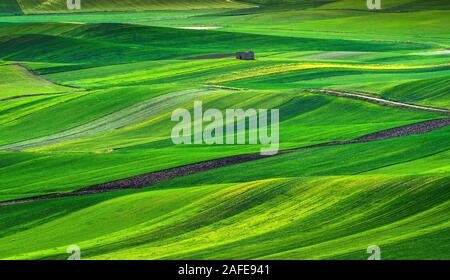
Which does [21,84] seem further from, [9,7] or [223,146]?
[9,7]

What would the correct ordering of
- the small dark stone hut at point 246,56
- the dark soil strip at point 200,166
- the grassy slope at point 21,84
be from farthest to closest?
the small dark stone hut at point 246,56
the grassy slope at point 21,84
the dark soil strip at point 200,166

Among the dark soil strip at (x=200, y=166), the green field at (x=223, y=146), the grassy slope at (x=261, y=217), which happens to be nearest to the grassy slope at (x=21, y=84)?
the green field at (x=223, y=146)

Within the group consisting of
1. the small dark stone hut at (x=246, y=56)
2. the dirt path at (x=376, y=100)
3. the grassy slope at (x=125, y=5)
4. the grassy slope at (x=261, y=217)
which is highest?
the grassy slope at (x=125, y=5)

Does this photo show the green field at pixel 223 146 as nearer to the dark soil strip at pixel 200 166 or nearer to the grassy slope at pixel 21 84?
the grassy slope at pixel 21 84

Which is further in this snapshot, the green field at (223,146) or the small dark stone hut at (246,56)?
the small dark stone hut at (246,56)

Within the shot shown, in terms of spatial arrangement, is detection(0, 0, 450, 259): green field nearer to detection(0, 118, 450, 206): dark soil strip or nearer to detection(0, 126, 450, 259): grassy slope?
detection(0, 126, 450, 259): grassy slope

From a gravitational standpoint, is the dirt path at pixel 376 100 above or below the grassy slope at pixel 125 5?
below

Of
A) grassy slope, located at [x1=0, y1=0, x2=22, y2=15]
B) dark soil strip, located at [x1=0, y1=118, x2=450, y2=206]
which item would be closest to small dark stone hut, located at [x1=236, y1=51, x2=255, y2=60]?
dark soil strip, located at [x1=0, y1=118, x2=450, y2=206]
